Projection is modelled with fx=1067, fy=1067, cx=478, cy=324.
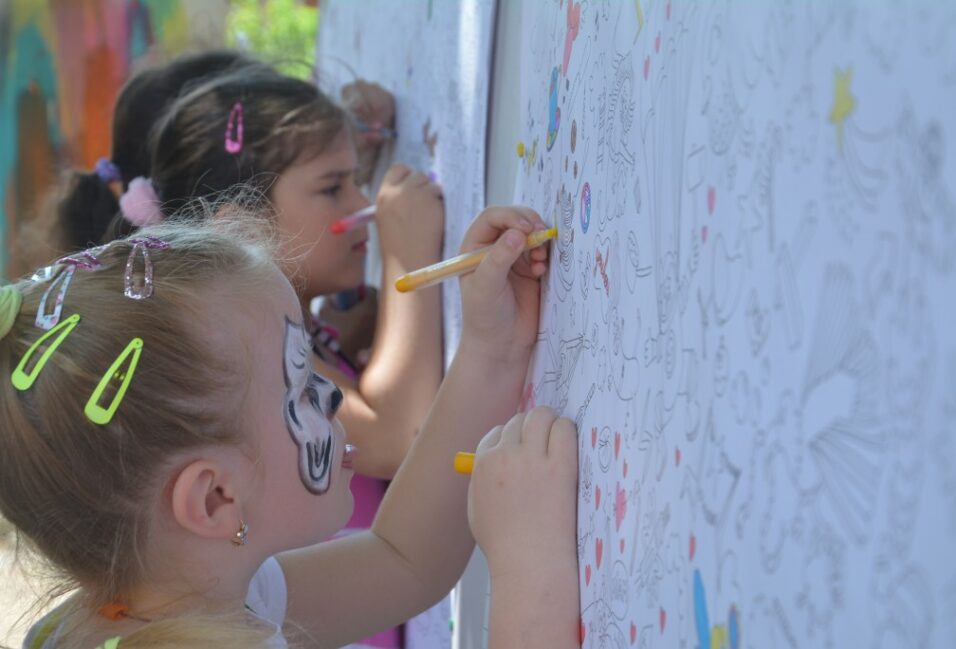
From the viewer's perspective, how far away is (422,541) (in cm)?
111

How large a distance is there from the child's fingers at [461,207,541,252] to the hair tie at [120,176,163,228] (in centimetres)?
68

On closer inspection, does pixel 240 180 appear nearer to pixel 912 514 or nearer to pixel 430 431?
pixel 430 431

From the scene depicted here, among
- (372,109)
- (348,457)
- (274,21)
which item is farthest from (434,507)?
(274,21)

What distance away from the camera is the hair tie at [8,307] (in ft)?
2.86

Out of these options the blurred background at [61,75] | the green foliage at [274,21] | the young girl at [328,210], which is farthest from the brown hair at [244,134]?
the green foliage at [274,21]

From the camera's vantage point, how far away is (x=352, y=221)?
5.27 ft

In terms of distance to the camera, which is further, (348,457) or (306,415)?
(348,457)

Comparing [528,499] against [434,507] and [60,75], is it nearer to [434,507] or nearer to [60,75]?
[434,507]

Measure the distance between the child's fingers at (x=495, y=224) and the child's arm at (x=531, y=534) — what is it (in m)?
0.21

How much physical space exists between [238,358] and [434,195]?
0.67 meters

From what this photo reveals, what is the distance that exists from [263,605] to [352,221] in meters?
0.72

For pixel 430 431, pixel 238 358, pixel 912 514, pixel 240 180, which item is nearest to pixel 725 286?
pixel 912 514

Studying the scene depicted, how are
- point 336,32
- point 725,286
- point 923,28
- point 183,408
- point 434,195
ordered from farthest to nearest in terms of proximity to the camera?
1. point 336,32
2. point 434,195
3. point 183,408
4. point 725,286
5. point 923,28

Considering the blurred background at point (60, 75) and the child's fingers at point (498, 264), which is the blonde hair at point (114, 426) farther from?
the blurred background at point (60, 75)
